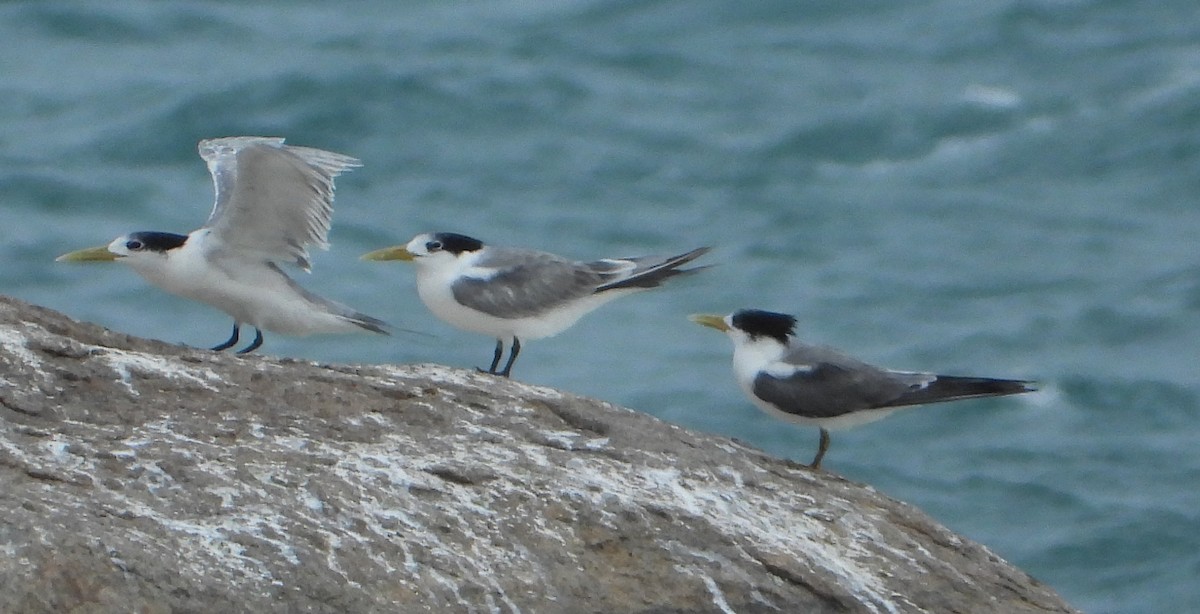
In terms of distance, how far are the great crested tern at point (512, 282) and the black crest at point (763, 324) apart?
0.69m

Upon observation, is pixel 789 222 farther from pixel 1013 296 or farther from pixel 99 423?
pixel 99 423

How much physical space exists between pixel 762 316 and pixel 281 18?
84.5ft

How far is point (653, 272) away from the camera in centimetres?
1083

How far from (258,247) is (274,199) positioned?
1.02 ft

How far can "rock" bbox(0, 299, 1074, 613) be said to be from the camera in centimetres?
673

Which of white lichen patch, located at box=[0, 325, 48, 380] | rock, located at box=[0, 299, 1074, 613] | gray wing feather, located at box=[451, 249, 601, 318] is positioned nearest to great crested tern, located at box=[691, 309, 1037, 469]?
rock, located at box=[0, 299, 1074, 613]

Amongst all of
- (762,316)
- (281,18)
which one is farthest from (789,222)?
(762,316)

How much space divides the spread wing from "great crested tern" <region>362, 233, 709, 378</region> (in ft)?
1.48

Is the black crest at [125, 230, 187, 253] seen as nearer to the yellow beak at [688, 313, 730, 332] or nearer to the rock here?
the rock

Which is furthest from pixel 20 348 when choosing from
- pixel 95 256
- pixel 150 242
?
pixel 95 256

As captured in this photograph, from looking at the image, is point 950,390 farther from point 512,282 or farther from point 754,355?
point 512,282

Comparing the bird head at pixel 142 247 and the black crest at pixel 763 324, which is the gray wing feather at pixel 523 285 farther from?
the bird head at pixel 142 247

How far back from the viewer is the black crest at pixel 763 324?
10.2m

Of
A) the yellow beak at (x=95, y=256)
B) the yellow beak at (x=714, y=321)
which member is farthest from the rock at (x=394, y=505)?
the yellow beak at (x=95, y=256)
